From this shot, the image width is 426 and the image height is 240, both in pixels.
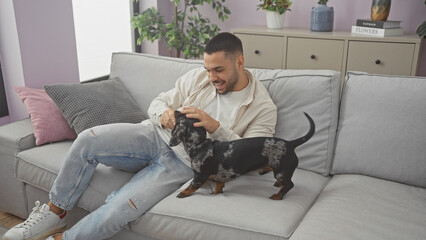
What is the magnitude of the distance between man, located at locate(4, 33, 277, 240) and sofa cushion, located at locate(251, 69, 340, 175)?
0.10 metres

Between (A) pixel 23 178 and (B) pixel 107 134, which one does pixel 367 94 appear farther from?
(A) pixel 23 178

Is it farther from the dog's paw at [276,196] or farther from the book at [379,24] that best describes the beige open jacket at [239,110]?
the book at [379,24]

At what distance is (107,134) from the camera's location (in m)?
1.71

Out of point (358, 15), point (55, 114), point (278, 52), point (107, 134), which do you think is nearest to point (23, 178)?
point (55, 114)

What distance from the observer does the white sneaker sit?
5.29 ft

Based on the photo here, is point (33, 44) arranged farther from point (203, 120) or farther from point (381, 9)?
point (381, 9)

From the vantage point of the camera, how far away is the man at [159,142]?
1591mm

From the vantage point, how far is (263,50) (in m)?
3.13

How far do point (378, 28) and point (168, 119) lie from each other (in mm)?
1805

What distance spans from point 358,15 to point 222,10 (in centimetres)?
115

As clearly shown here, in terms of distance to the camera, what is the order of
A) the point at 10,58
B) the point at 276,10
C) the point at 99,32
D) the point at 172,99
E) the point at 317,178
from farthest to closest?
the point at 99,32
the point at 276,10
the point at 10,58
the point at 172,99
the point at 317,178

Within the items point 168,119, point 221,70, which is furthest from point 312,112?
point 168,119

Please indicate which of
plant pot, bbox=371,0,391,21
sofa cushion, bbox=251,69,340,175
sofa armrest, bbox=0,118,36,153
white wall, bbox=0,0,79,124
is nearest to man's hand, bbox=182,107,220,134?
sofa cushion, bbox=251,69,340,175

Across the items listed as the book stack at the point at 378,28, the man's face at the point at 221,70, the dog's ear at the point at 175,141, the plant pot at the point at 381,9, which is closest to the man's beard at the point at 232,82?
the man's face at the point at 221,70
